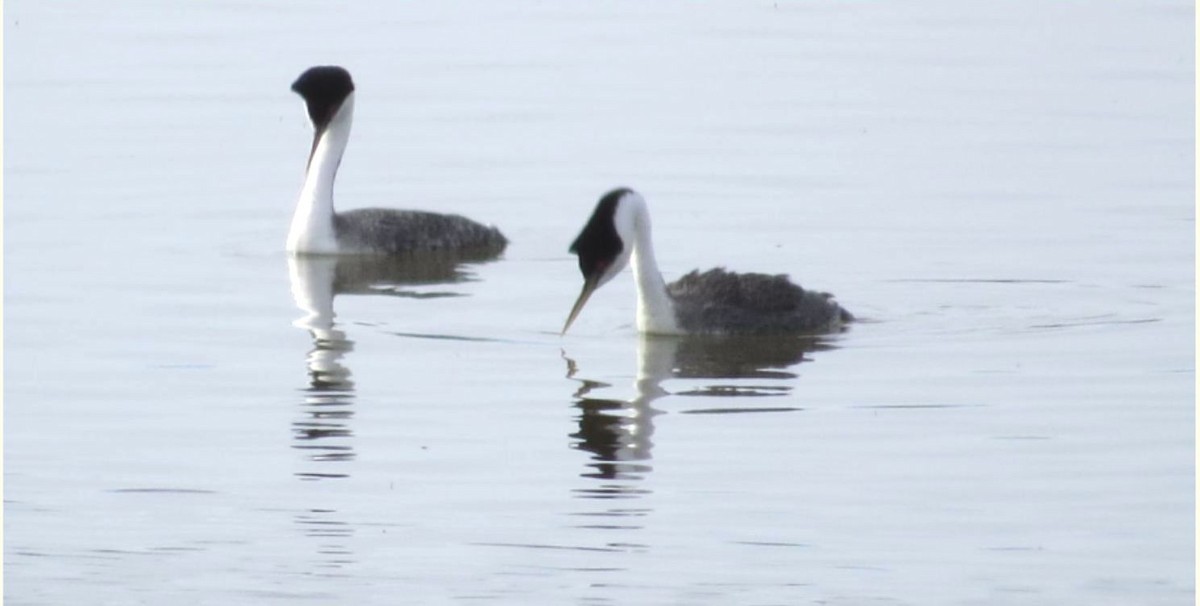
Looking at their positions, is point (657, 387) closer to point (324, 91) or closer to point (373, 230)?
point (373, 230)

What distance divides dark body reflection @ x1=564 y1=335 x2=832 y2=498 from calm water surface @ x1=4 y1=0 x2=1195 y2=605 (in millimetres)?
35

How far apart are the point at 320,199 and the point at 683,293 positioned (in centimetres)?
395

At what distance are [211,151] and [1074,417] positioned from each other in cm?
1017

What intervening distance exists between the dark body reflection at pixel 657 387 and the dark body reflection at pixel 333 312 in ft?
3.46

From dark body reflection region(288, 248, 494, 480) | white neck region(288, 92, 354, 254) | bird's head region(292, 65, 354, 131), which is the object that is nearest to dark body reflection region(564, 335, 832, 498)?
dark body reflection region(288, 248, 494, 480)

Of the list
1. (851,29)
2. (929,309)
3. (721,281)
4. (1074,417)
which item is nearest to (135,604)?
(1074,417)

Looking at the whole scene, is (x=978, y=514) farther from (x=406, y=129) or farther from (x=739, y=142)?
(x=406, y=129)

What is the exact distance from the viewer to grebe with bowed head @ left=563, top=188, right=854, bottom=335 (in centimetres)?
1484

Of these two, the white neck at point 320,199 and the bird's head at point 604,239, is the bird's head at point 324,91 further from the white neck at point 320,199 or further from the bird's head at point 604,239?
the bird's head at point 604,239

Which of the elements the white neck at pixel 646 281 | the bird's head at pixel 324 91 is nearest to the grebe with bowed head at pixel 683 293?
the white neck at pixel 646 281

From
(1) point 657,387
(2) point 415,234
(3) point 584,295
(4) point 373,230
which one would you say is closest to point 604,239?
(3) point 584,295

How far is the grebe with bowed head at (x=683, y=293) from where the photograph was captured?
14836 mm

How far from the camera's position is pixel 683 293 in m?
15.2

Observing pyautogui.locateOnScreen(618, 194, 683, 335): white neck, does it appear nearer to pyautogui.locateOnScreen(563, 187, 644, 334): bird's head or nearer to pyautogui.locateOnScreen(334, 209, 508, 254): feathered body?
pyautogui.locateOnScreen(563, 187, 644, 334): bird's head
